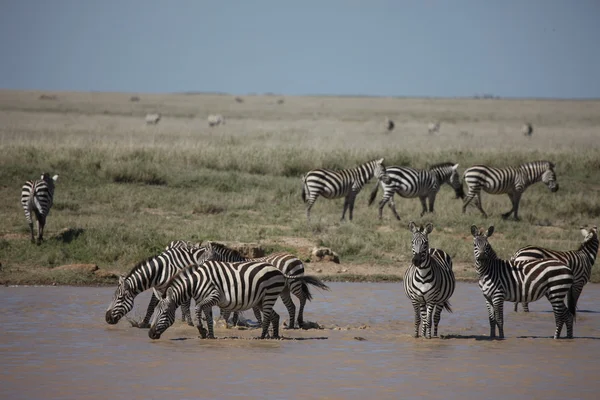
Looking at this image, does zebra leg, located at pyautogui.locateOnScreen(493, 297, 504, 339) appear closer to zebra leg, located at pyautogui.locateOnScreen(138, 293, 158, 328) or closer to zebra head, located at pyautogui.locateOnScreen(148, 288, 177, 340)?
zebra head, located at pyautogui.locateOnScreen(148, 288, 177, 340)

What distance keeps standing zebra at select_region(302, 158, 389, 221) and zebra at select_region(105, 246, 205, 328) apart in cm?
A: 842

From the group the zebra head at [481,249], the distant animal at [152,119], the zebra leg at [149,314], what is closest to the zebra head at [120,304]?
the zebra leg at [149,314]

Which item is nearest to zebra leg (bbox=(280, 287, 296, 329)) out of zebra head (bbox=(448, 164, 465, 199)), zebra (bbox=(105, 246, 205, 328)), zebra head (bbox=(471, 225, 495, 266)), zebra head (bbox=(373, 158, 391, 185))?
zebra (bbox=(105, 246, 205, 328))

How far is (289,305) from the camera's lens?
11062 mm

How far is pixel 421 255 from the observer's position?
10.0 m

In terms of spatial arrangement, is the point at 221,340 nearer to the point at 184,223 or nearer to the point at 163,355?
the point at 163,355

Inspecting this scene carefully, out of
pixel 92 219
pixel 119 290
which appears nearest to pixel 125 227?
pixel 92 219

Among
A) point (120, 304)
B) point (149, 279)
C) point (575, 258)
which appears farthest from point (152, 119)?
point (575, 258)

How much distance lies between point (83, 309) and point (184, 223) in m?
6.27

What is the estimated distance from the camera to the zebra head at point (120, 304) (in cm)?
1096

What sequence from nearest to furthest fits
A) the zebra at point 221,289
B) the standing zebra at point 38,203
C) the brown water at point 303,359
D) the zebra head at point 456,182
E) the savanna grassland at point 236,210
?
the brown water at point 303,359 → the zebra at point 221,289 → the savanna grassland at point 236,210 → the standing zebra at point 38,203 → the zebra head at point 456,182

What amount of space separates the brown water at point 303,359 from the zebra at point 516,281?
36 cm

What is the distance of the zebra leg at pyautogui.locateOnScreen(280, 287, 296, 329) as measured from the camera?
10.8 meters

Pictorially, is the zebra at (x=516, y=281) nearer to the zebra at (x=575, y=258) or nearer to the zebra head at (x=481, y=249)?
the zebra head at (x=481, y=249)
